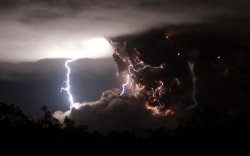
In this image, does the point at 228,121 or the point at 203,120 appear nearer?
the point at 228,121

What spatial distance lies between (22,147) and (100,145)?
375 inches

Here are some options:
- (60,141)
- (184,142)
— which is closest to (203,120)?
(184,142)

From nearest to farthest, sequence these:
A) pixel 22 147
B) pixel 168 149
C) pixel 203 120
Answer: pixel 22 147
pixel 168 149
pixel 203 120

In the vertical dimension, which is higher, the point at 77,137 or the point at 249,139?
the point at 77,137

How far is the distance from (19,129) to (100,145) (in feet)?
33.1

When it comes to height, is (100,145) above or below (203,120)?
below

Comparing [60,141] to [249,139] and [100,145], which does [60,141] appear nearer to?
[100,145]

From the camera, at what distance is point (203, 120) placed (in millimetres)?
66938

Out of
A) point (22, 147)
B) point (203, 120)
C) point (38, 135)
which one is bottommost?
point (22, 147)

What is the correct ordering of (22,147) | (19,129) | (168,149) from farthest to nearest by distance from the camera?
(19,129), (168,149), (22,147)

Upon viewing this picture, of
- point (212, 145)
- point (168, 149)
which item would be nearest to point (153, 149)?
point (168, 149)

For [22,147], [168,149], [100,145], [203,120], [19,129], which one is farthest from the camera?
[203,120]

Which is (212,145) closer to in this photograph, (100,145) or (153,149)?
(153,149)

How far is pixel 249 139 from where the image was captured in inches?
1939
